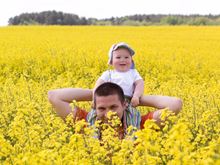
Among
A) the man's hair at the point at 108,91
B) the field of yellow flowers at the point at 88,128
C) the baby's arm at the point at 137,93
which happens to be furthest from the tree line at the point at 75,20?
the man's hair at the point at 108,91

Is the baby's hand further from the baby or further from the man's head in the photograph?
the man's head

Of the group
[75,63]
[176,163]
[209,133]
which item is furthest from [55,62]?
[176,163]

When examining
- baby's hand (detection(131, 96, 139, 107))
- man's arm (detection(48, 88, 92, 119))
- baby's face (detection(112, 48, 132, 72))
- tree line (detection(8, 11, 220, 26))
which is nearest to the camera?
baby's hand (detection(131, 96, 139, 107))

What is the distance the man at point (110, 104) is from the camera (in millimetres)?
4844

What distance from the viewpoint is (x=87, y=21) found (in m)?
61.7

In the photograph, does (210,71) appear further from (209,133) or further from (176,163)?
(176,163)

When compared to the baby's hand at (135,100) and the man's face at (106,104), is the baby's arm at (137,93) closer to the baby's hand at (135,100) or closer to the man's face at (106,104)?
the baby's hand at (135,100)

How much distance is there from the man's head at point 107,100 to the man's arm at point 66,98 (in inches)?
30.7

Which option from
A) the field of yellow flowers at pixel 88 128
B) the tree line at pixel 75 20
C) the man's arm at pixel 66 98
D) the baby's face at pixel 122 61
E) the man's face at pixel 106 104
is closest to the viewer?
the field of yellow flowers at pixel 88 128

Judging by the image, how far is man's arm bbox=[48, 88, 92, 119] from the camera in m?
5.68

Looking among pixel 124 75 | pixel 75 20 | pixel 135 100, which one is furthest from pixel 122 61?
pixel 75 20

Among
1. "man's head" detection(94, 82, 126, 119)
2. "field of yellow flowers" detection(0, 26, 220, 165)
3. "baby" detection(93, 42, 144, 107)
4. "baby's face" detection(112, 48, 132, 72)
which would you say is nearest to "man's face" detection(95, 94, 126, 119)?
"man's head" detection(94, 82, 126, 119)

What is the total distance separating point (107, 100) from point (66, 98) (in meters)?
0.97

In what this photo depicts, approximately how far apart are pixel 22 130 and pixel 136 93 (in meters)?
1.87
